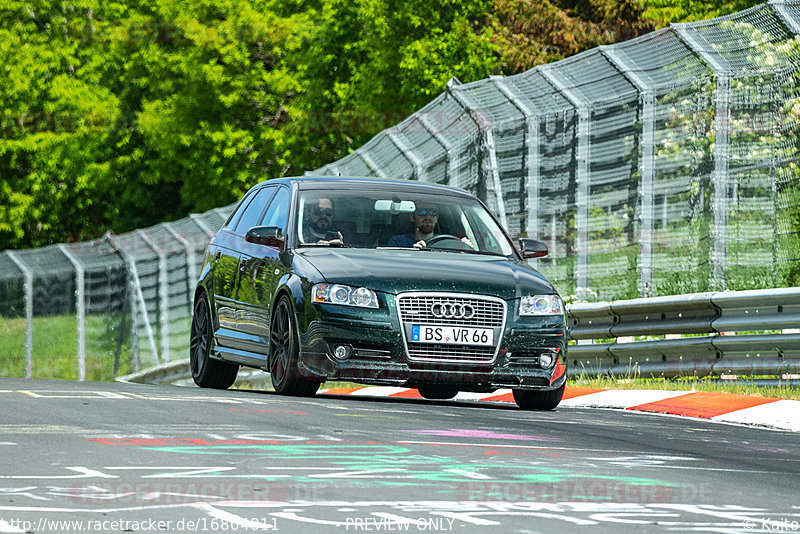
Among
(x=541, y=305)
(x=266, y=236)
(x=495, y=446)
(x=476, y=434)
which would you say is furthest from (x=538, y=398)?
(x=495, y=446)

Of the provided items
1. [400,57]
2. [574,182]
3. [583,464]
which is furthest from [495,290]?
[400,57]

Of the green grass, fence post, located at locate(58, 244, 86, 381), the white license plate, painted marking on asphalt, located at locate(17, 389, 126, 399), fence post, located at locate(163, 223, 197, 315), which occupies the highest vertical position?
the white license plate

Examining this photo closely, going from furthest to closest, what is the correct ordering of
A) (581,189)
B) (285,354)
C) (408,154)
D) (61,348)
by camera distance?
(61,348) → (408,154) → (581,189) → (285,354)

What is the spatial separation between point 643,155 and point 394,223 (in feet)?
12.9

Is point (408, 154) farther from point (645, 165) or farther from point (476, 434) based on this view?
point (476, 434)

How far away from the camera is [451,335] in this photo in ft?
38.2

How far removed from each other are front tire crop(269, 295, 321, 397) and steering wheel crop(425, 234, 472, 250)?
51.2 inches

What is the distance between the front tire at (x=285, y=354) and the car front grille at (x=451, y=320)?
0.84 m

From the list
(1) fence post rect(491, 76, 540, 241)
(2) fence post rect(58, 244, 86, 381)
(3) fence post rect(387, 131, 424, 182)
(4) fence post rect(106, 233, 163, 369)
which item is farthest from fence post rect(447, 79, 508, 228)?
(2) fence post rect(58, 244, 86, 381)

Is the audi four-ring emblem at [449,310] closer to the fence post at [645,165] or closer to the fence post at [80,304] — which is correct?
the fence post at [645,165]

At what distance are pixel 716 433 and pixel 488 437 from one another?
72.6 inches

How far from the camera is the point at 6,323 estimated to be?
105 ft

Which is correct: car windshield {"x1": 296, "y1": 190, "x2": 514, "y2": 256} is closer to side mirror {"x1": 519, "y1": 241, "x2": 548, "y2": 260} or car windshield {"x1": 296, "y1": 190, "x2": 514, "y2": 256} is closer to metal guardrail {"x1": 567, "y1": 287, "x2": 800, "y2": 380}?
side mirror {"x1": 519, "y1": 241, "x2": 548, "y2": 260}

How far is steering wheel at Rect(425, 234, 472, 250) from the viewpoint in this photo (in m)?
12.8
